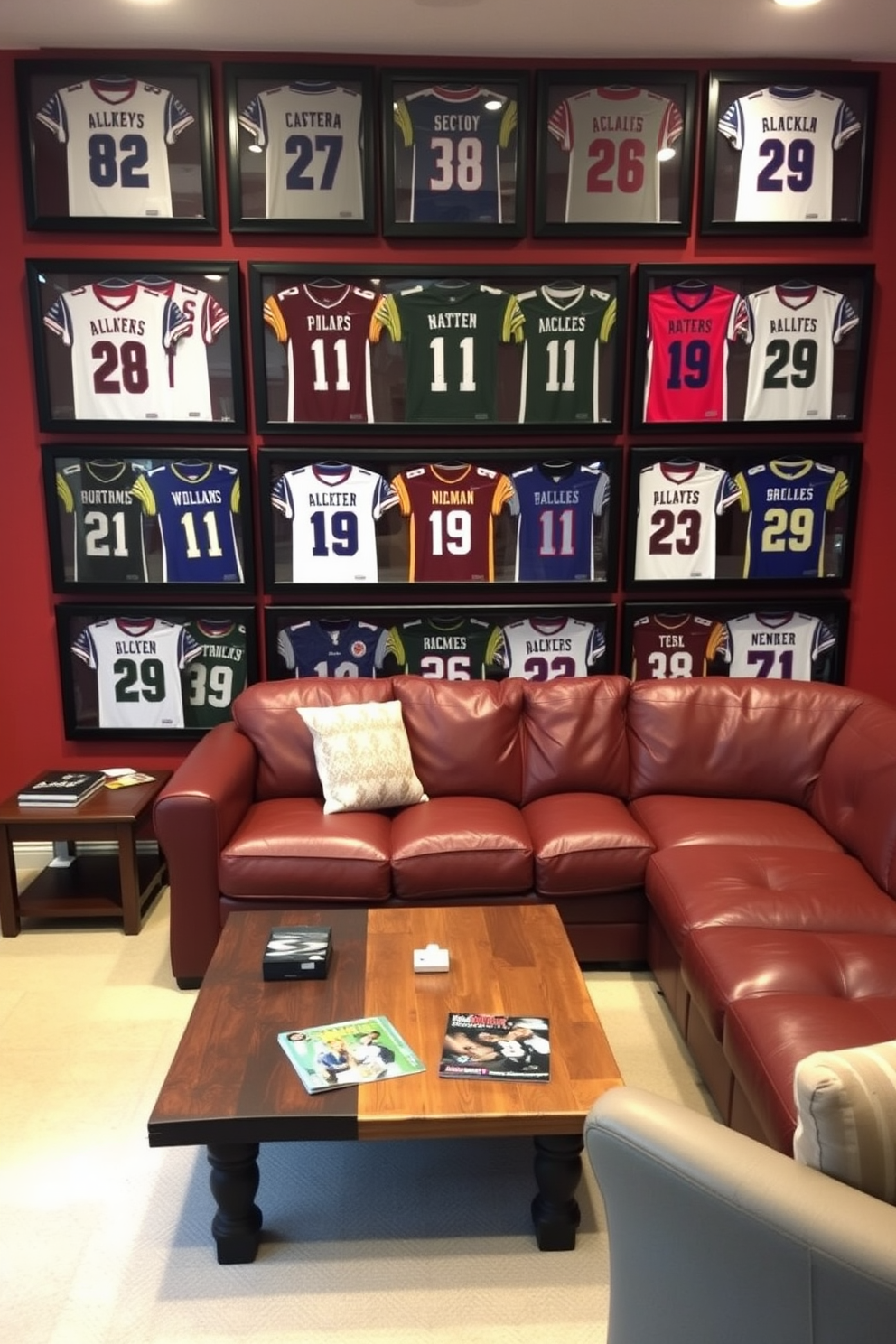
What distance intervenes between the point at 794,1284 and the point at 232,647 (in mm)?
2996

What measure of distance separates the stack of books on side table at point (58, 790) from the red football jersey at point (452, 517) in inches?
54.8

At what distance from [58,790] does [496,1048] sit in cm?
197

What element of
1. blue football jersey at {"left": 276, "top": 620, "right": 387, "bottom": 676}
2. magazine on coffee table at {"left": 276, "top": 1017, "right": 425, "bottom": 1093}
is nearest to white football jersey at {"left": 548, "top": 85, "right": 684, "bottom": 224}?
blue football jersey at {"left": 276, "top": 620, "right": 387, "bottom": 676}

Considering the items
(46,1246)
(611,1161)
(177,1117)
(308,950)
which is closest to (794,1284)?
(611,1161)

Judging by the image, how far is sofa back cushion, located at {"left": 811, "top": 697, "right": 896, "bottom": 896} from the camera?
8.93 feet

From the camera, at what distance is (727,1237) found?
1.19m

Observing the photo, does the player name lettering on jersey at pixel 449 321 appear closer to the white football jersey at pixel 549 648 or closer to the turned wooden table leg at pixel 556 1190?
the white football jersey at pixel 549 648

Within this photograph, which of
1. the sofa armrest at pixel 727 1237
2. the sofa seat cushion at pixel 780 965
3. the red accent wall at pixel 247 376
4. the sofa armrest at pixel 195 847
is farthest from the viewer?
the red accent wall at pixel 247 376

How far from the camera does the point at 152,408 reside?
3.54m

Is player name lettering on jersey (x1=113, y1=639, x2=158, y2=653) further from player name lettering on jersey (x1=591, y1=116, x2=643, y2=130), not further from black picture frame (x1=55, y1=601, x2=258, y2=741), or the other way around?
player name lettering on jersey (x1=591, y1=116, x2=643, y2=130)

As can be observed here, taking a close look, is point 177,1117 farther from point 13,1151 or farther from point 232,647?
point 232,647

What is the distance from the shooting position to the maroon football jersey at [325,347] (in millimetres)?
3473

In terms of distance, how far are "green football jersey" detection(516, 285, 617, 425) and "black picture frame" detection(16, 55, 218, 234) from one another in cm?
120

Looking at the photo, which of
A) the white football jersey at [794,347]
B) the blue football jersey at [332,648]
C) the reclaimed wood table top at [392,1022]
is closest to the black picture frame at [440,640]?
the blue football jersey at [332,648]
